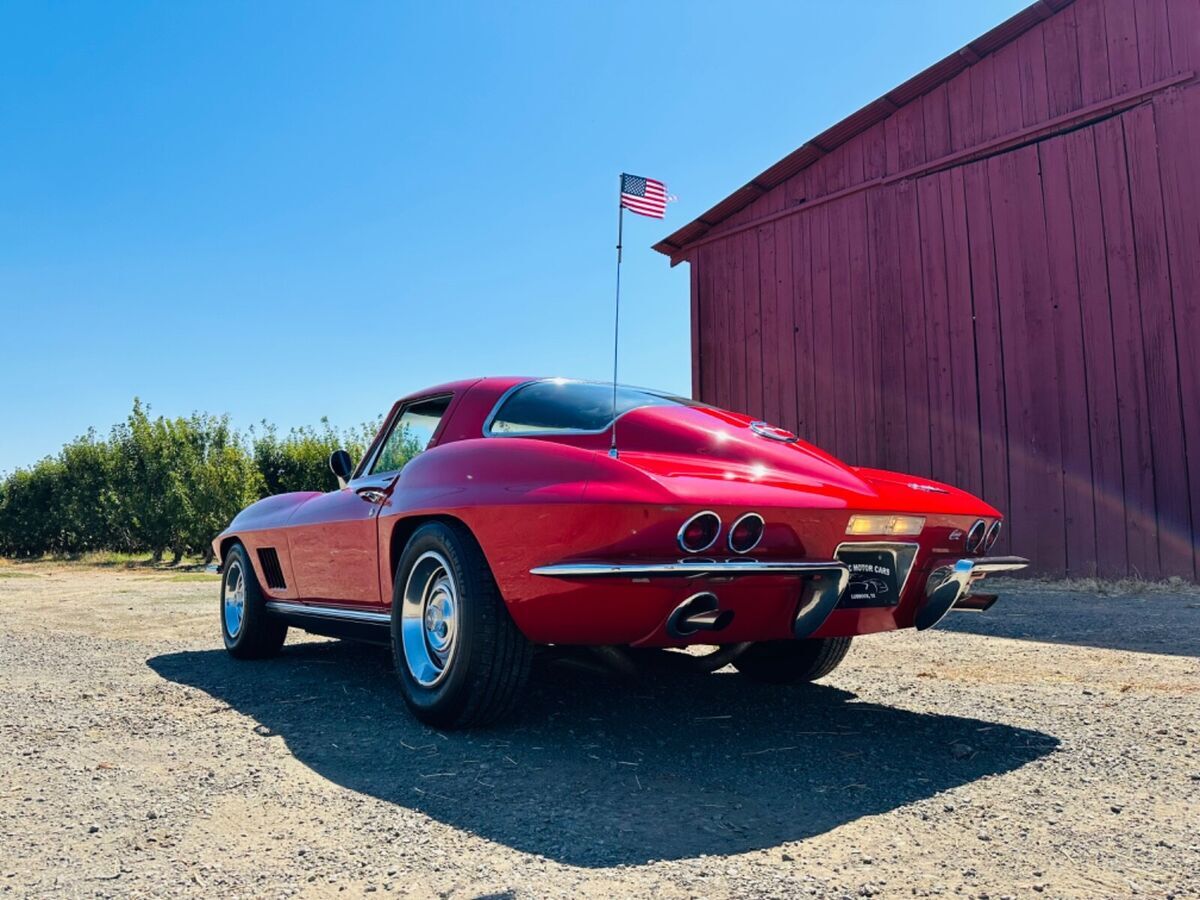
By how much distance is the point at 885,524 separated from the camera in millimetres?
2951

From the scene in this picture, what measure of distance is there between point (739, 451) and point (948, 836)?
55.1 inches

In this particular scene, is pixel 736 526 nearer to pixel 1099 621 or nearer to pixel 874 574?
pixel 874 574

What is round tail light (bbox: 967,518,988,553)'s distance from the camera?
3279 mm

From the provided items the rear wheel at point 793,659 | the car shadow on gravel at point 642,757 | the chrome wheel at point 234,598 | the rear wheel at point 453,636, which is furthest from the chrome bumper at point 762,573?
the chrome wheel at point 234,598

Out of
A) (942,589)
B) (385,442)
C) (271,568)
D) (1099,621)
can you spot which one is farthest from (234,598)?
(1099,621)

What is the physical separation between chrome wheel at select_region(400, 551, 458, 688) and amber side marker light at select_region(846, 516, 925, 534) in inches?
52.7

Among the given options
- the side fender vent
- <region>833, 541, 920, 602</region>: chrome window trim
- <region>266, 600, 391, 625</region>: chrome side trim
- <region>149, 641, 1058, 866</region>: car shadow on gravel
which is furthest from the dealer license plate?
the side fender vent

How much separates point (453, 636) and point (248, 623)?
7.87ft

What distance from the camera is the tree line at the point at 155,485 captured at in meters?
21.7

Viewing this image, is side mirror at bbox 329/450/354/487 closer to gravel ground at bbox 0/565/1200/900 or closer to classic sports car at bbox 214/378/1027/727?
classic sports car at bbox 214/378/1027/727

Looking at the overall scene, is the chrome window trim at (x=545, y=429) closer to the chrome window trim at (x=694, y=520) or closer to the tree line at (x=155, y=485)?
the chrome window trim at (x=694, y=520)

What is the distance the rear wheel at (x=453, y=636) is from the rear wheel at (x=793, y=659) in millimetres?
1394

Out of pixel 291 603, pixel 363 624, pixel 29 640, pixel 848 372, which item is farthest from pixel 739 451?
pixel 848 372

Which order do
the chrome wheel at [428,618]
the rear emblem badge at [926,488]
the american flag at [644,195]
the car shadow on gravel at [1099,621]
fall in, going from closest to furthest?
the chrome wheel at [428,618] < the rear emblem badge at [926,488] < the american flag at [644,195] < the car shadow on gravel at [1099,621]
